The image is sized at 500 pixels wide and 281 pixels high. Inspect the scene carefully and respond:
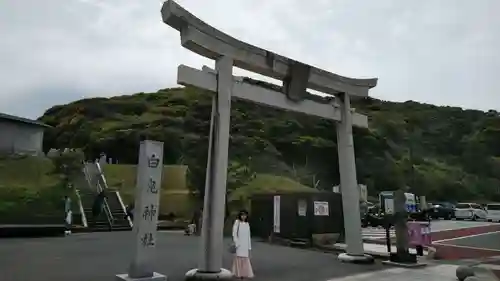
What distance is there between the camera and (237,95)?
1019 cm

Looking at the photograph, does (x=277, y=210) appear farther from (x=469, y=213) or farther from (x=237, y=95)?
(x=469, y=213)

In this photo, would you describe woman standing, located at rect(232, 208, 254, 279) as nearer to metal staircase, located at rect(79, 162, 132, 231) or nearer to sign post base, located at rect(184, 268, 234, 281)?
sign post base, located at rect(184, 268, 234, 281)

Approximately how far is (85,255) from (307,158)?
35.1 meters

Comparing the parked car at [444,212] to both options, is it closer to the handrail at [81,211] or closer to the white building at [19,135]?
the handrail at [81,211]

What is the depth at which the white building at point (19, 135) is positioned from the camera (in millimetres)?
27531

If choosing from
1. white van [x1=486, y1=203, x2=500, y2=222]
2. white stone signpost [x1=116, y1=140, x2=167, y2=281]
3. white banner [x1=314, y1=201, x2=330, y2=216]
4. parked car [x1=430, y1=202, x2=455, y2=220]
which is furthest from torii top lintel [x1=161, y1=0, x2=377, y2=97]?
parked car [x1=430, y1=202, x2=455, y2=220]

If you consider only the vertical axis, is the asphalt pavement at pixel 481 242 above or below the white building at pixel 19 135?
below

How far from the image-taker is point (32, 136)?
29438 mm

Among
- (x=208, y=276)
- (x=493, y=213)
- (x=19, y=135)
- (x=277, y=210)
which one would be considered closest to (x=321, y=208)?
(x=277, y=210)

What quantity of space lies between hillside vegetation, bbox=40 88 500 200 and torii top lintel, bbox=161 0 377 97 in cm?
1925

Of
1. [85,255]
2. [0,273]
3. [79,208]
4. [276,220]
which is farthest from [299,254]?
[79,208]

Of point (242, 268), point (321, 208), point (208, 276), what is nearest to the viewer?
point (208, 276)

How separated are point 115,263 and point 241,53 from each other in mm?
6363

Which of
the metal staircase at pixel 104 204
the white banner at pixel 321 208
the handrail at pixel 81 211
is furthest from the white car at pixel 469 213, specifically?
the handrail at pixel 81 211
